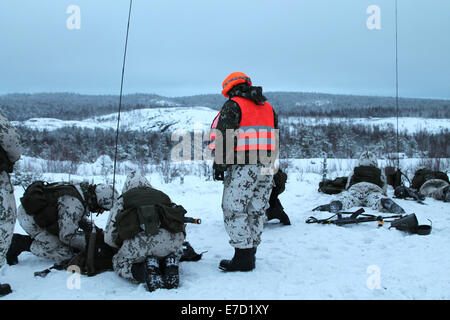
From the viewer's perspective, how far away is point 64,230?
402 centimetres

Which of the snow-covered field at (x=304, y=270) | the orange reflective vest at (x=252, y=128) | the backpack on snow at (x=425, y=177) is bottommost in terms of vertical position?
the snow-covered field at (x=304, y=270)

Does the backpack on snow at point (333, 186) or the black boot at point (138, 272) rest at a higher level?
the backpack on snow at point (333, 186)

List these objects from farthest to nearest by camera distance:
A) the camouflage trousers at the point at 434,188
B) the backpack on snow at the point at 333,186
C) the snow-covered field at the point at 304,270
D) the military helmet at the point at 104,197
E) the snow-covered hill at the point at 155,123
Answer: the snow-covered hill at the point at 155,123 < the backpack on snow at the point at 333,186 < the camouflage trousers at the point at 434,188 < the military helmet at the point at 104,197 < the snow-covered field at the point at 304,270

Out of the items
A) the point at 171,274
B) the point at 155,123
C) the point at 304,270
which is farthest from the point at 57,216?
the point at 155,123

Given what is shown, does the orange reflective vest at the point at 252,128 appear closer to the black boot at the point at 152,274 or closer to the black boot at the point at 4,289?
the black boot at the point at 152,274

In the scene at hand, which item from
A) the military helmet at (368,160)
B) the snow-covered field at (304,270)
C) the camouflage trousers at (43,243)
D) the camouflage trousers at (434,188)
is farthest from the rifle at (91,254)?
the camouflage trousers at (434,188)

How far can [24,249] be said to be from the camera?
4.22m

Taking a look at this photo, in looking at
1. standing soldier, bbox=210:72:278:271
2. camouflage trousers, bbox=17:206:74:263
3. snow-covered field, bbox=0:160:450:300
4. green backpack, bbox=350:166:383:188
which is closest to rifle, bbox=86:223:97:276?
snow-covered field, bbox=0:160:450:300

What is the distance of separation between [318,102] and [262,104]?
144120 mm

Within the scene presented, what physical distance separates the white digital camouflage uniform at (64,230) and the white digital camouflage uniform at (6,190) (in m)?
0.67

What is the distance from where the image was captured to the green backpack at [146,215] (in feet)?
11.3

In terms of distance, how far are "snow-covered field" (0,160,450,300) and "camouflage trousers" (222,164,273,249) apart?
0.36 metres

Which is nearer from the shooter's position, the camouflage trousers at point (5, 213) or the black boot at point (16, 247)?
the camouflage trousers at point (5, 213)

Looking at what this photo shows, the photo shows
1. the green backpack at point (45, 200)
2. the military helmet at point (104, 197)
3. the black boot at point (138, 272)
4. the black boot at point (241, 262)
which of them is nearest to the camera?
the black boot at point (138, 272)
